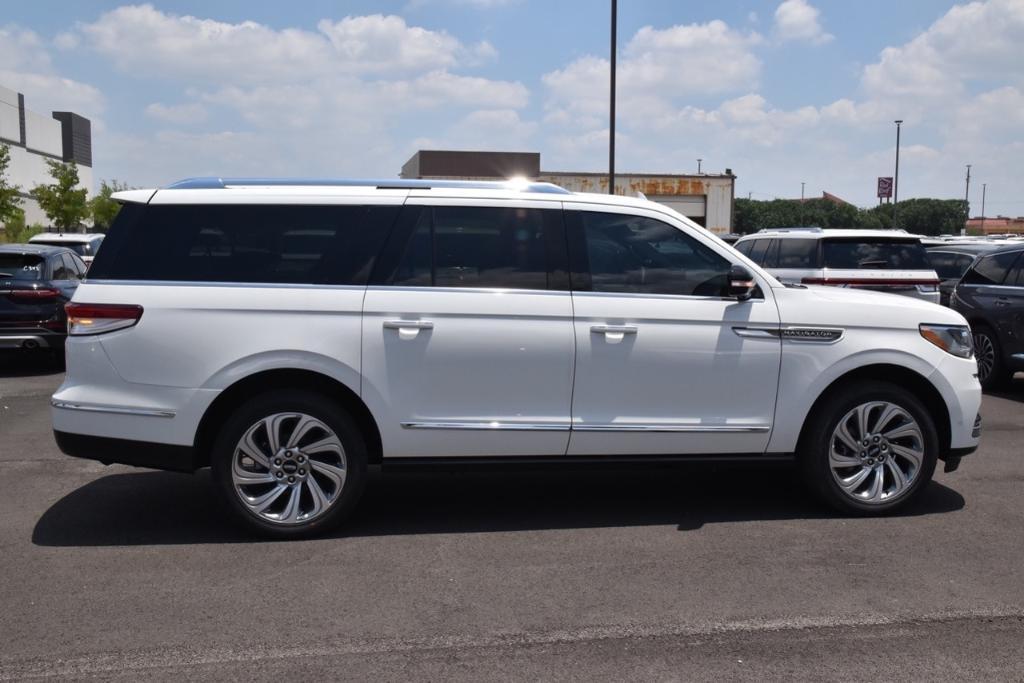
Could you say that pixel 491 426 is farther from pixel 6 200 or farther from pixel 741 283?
pixel 6 200

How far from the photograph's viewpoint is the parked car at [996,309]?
10.4m

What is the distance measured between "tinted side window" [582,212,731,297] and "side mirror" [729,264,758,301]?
7 cm

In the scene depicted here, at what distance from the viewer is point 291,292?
5.30 m

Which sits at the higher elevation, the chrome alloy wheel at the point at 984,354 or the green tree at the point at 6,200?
the green tree at the point at 6,200

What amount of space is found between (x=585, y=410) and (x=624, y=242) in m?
1.00

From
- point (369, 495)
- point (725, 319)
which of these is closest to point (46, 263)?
point (369, 495)

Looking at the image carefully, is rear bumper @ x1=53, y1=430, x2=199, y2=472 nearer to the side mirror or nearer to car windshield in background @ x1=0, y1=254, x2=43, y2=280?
the side mirror

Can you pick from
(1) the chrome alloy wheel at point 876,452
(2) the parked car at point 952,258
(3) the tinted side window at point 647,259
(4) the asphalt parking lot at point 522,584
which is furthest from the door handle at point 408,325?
(2) the parked car at point 952,258

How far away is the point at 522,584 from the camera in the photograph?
15.5 ft

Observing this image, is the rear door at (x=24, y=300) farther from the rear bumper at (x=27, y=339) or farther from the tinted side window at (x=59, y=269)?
the tinted side window at (x=59, y=269)

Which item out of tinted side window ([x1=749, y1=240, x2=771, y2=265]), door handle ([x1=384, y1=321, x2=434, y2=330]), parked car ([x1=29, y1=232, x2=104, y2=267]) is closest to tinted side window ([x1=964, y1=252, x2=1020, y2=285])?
tinted side window ([x1=749, y1=240, x2=771, y2=265])

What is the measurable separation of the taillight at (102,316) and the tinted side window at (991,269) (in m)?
9.51

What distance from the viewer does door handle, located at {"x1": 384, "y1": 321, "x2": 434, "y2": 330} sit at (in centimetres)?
529

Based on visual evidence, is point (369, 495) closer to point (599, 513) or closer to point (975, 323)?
point (599, 513)
